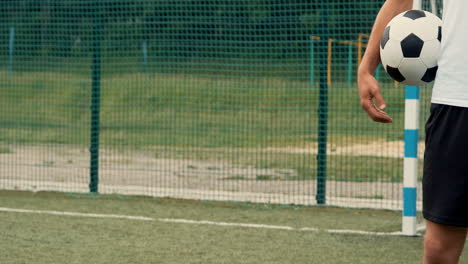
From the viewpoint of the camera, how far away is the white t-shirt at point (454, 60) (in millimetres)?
2988

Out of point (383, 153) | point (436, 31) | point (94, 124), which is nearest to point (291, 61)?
point (383, 153)

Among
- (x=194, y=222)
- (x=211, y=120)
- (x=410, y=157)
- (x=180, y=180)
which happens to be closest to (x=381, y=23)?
(x=410, y=157)

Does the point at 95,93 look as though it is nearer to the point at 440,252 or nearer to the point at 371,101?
the point at 371,101

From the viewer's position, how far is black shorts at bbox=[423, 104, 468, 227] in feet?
9.74

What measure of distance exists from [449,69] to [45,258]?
3.31 meters

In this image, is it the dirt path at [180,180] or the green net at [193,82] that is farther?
the green net at [193,82]

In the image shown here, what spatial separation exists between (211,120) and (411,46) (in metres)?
12.3

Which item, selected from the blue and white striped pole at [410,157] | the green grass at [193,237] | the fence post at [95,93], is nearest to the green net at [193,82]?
the fence post at [95,93]

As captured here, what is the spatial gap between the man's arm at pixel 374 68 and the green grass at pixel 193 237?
256 cm

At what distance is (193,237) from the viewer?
21.1 ft

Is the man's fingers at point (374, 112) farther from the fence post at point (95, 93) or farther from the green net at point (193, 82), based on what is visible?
the fence post at point (95, 93)

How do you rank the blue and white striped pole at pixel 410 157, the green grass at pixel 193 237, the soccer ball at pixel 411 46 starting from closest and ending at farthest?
the soccer ball at pixel 411 46 → the green grass at pixel 193 237 → the blue and white striped pole at pixel 410 157

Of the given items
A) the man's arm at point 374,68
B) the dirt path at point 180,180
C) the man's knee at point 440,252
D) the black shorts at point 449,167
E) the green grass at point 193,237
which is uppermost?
the man's arm at point 374,68

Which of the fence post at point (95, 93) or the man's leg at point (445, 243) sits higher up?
the fence post at point (95, 93)
